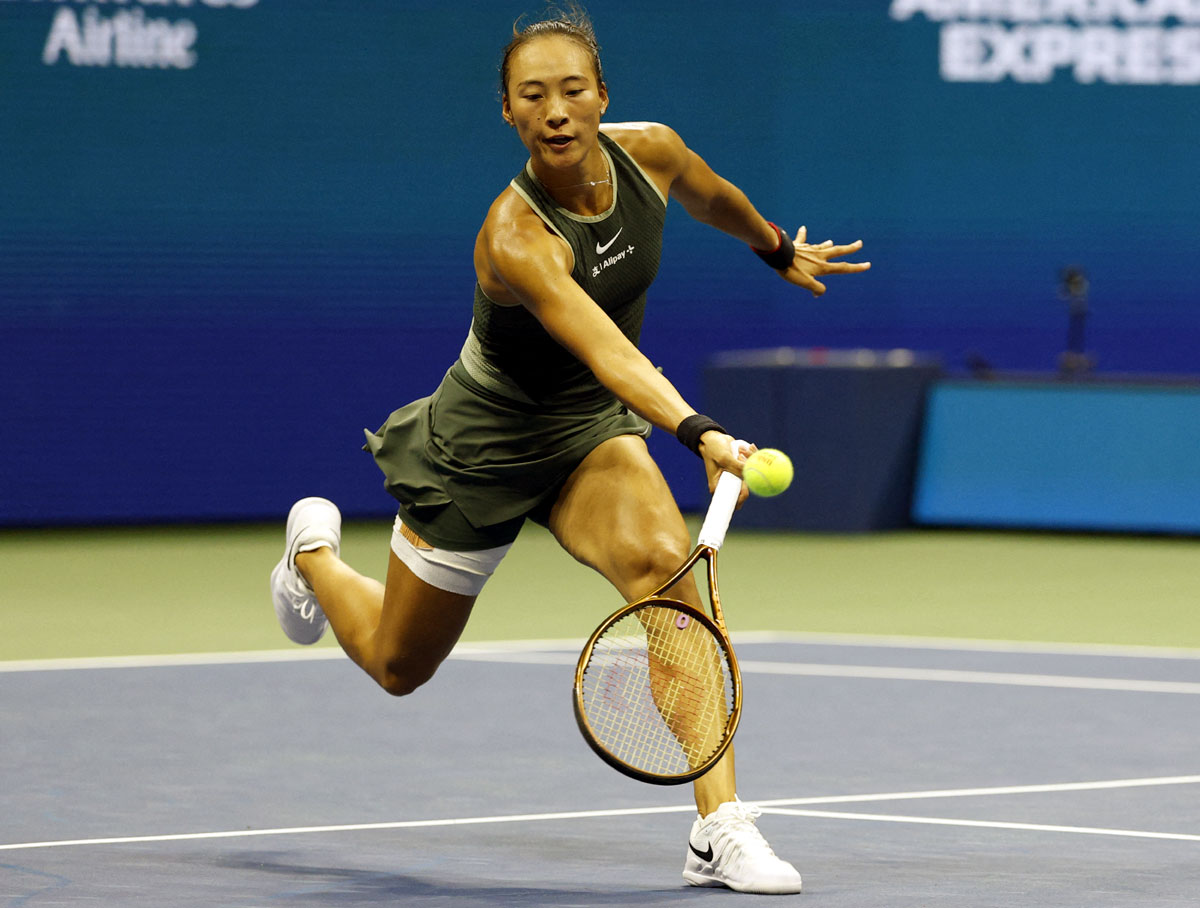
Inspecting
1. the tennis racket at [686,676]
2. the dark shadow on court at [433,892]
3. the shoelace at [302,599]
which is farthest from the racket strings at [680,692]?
the shoelace at [302,599]

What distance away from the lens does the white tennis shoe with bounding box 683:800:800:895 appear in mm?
4043

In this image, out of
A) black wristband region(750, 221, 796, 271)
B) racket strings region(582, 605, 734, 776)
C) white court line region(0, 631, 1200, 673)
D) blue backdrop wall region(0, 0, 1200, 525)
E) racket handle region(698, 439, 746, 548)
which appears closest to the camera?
racket handle region(698, 439, 746, 548)

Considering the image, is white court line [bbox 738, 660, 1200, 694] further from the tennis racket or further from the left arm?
the tennis racket

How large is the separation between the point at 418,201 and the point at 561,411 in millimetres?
8141

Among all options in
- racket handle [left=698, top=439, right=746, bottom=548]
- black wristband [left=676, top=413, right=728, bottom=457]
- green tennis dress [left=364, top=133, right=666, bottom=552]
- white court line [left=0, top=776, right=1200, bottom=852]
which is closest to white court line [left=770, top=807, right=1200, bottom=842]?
white court line [left=0, top=776, right=1200, bottom=852]

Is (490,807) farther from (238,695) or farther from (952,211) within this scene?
(952,211)

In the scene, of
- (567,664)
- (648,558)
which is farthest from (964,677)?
(648,558)

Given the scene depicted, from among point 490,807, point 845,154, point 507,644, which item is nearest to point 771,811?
point 490,807

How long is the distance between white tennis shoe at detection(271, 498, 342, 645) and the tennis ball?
177 centimetres

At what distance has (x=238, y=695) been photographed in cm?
670

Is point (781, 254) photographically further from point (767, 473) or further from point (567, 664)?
point (567, 664)

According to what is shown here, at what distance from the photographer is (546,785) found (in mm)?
5297

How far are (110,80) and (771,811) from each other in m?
7.73

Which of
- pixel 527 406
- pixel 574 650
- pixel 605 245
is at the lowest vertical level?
pixel 574 650
